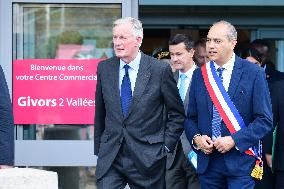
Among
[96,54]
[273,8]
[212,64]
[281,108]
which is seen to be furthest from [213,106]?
[273,8]

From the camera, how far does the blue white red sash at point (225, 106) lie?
5.77m

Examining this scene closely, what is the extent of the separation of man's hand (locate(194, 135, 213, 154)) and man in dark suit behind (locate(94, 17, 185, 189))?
0.25 metres

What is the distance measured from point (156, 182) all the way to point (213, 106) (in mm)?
737

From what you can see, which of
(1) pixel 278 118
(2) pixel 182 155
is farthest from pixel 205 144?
(1) pixel 278 118

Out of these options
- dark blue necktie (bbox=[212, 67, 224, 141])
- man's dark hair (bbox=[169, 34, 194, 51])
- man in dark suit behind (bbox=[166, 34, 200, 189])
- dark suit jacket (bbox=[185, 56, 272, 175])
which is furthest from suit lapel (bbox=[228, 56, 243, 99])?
man's dark hair (bbox=[169, 34, 194, 51])

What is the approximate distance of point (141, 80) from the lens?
19.5 feet

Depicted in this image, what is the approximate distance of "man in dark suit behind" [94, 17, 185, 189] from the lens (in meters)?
5.86

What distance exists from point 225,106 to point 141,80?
668 millimetres

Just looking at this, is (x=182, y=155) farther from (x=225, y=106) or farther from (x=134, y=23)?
(x=134, y=23)

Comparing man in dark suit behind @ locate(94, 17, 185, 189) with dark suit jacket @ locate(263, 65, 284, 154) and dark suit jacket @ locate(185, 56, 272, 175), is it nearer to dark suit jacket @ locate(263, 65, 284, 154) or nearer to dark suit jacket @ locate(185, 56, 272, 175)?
dark suit jacket @ locate(185, 56, 272, 175)

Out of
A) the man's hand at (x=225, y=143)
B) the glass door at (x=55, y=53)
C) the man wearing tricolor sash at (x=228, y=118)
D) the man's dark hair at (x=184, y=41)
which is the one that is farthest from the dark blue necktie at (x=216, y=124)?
the glass door at (x=55, y=53)

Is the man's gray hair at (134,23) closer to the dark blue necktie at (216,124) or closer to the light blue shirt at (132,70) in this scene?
the light blue shirt at (132,70)

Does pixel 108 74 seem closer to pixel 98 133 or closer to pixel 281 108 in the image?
pixel 98 133

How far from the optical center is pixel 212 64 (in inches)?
236
